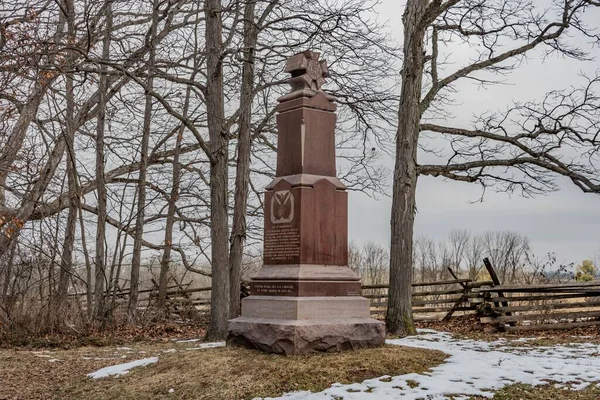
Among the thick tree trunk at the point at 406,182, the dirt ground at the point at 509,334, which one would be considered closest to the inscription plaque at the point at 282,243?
the thick tree trunk at the point at 406,182

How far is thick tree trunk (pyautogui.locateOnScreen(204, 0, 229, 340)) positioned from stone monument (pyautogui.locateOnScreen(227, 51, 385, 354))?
3.49 meters

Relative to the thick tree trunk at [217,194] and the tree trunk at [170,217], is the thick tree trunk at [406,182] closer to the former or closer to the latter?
the thick tree trunk at [217,194]

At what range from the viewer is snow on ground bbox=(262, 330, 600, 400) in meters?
6.84

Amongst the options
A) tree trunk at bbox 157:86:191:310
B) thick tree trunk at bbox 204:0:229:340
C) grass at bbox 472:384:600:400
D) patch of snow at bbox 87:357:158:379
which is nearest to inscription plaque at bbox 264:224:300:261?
patch of snow at bbox 87:357:158:379

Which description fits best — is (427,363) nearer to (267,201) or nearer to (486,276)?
(267,201)

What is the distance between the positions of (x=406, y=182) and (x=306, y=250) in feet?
15.5

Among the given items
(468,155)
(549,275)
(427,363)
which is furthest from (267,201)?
(549,275)

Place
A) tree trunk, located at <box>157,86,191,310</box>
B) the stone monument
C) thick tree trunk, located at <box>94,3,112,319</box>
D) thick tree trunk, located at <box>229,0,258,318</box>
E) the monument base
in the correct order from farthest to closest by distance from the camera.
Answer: tree trunk, located at <box>157,86,191,310</box>
thick tree trunk, located at <box>94,3,112,319</box>
thick tree trunk, located at <box>229,0,258,318</box>
the stone monument
the monument base

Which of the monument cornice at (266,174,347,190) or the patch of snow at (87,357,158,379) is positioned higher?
the monument cornice at (266,174,347,190)

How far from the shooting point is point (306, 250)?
9.20 m

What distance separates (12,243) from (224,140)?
542cm

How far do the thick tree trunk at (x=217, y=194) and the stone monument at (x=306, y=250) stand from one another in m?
3.49

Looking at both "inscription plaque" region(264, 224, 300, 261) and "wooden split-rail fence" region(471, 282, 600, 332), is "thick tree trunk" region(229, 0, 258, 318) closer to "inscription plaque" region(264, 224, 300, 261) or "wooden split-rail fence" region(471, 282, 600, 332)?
"inscription plaque" region(264, 224, 300, 261)

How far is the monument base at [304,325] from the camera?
8523 mm
